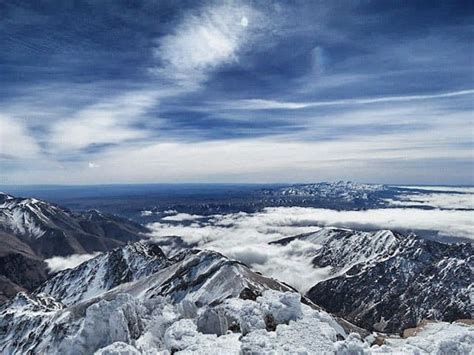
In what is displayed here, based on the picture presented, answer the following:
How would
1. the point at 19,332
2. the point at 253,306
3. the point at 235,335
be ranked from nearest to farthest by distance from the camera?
the point at 235,335, the point at 253,306, the point at 19,332

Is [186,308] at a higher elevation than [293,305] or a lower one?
lower

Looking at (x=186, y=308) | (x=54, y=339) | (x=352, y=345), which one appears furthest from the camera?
(x=54, y=339)

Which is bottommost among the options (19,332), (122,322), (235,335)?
(19,332)

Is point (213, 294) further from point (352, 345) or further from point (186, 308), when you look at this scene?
point (352, 345)

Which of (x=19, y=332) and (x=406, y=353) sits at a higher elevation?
(x=406, y=353)

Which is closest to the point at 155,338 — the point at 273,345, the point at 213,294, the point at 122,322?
the point at 122,322

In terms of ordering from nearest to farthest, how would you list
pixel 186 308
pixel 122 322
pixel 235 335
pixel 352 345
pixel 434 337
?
pixel 352 345 < pixel 434 337 < pixel 235 335 < pixel 122 322 < pixel 186 308

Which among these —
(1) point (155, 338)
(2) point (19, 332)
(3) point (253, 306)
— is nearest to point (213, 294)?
(2) point (19, 332)

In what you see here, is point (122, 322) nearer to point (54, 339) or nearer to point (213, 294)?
point (54, 339)

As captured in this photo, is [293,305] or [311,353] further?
[293,305]
